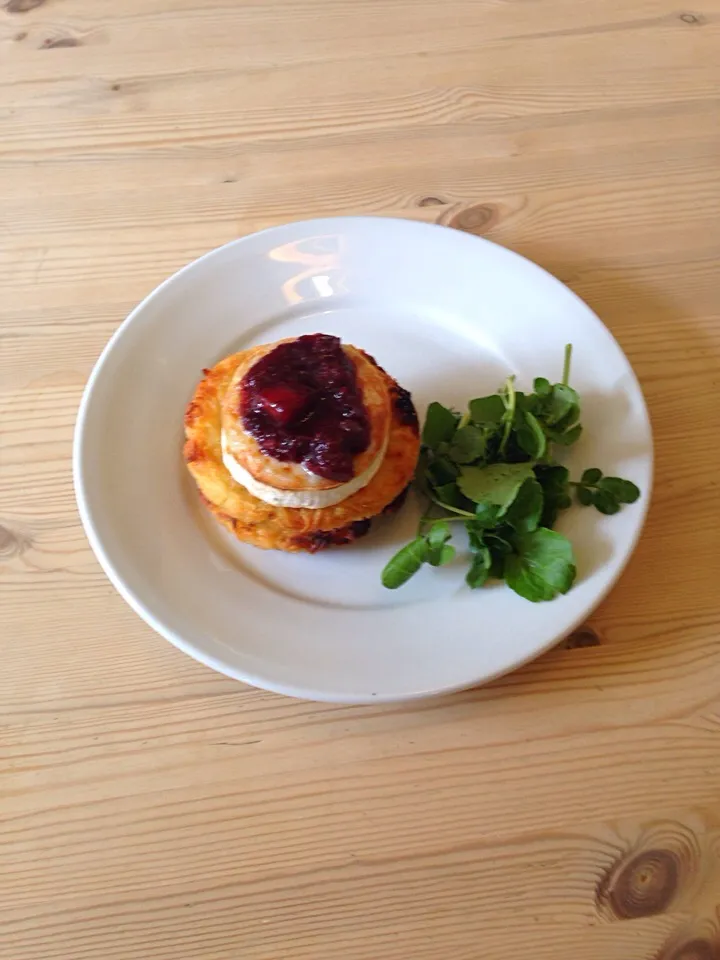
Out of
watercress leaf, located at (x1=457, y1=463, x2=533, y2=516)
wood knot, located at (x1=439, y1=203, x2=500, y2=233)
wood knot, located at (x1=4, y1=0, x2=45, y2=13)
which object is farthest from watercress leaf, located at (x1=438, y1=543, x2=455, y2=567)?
wood knot, located at (x1=4, y1=0, x2=45, y2=13)

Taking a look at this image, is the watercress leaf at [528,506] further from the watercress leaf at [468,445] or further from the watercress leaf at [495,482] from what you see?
the watercress leaf at [468,445]

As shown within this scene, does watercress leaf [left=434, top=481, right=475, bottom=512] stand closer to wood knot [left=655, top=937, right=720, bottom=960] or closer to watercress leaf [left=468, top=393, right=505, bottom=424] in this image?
watercress leaf [left=468, top=393, right=505, bottom=424]

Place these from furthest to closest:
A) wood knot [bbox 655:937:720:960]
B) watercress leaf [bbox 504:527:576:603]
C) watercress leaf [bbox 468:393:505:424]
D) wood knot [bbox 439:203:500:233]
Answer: wood knot [bbox 439:203:500:233], watercress leaf [bbox 468:393:505:424], watercress leaf [bbox 504:527:576:603], wood knot [bbox 655:937:720:960]

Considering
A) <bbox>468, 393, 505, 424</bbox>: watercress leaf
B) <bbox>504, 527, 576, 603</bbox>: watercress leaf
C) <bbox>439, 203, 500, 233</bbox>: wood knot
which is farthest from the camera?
<bbox>439, 203, 500, 233</bbox>: wood knot

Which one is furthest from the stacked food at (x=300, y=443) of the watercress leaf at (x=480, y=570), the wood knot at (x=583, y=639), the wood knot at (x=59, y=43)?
the wood knot at (x=59, y=43)

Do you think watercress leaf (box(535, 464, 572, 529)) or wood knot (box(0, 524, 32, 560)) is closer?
watercress leaf (box(535, 464, 572, 529))

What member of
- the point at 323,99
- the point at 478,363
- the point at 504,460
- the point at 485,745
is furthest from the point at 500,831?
the point at 323,99
